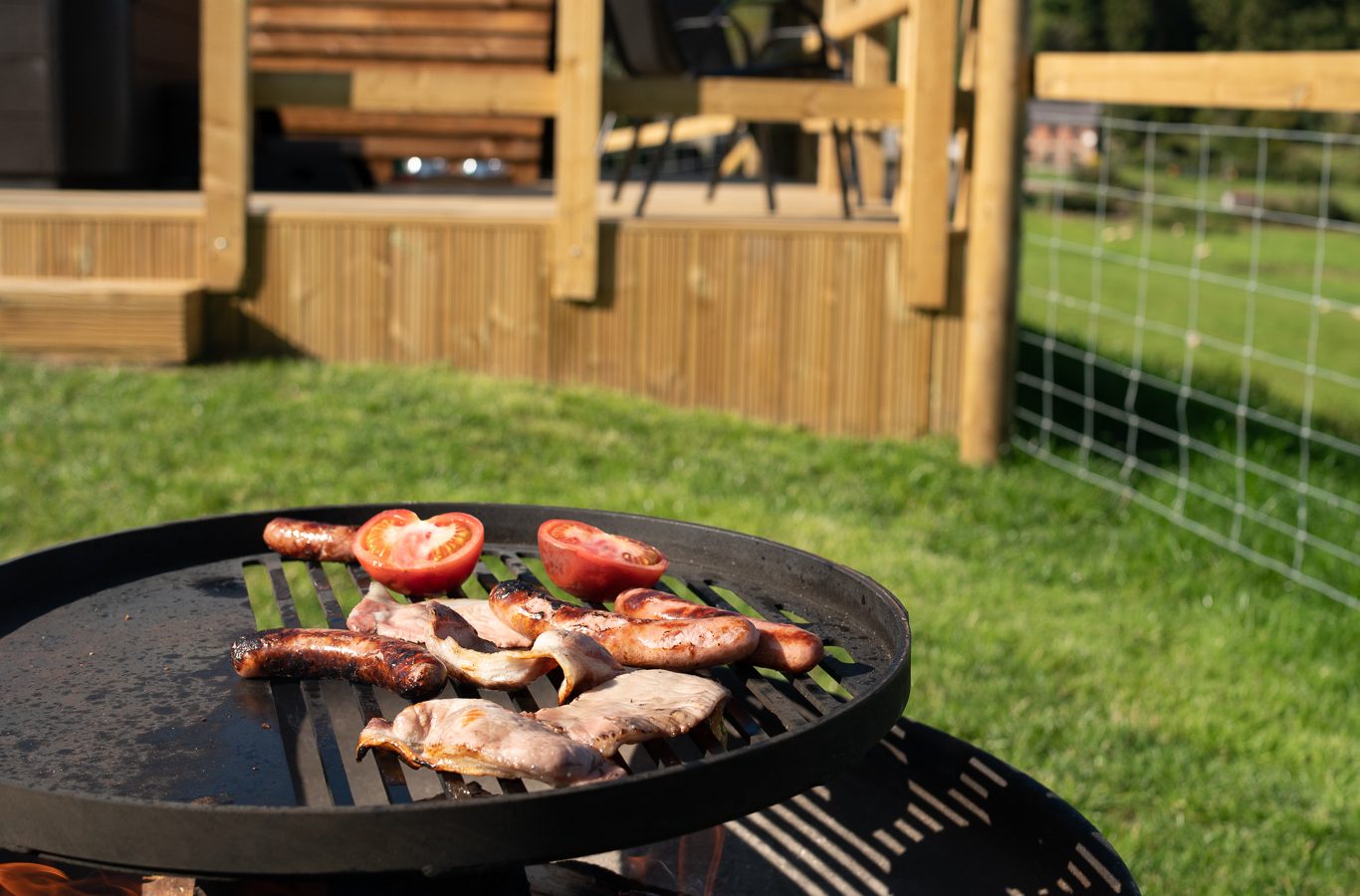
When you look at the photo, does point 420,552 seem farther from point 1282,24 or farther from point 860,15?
point 1282,24

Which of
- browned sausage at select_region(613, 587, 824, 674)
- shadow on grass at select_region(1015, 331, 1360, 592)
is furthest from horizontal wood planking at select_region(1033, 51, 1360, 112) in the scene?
browned sausage at select_region(613, 587, 824, 674)

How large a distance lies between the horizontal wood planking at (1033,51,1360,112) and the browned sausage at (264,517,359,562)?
122 inches

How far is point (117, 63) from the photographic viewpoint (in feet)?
24.2

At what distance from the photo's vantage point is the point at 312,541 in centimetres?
212

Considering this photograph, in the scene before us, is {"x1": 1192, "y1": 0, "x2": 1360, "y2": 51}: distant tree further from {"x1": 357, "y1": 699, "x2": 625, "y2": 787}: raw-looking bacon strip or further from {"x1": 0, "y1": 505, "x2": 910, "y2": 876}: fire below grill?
{"x1": 357, "y1": 699, "x2": 625, "y2": 787}: raw-looking bacon strip

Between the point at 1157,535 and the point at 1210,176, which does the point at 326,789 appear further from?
the point at 1210,176

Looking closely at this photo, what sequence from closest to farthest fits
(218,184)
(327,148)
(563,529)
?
(563,529), (218,184), (327,148)

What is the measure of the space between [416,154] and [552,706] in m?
6.91

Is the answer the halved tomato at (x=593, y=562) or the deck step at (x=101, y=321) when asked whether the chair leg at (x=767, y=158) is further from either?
the halved tomato at (x=593, y=562)

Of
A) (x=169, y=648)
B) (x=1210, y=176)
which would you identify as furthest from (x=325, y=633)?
(x=1210, y=176)

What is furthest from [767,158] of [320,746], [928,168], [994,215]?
[320,746]

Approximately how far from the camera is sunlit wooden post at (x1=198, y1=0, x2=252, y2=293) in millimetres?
5266

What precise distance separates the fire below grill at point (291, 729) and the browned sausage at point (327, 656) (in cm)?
3

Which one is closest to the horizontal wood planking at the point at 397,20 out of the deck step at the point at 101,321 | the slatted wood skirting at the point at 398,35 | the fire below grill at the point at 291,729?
the slatted wood skirting at the point at 398,35
